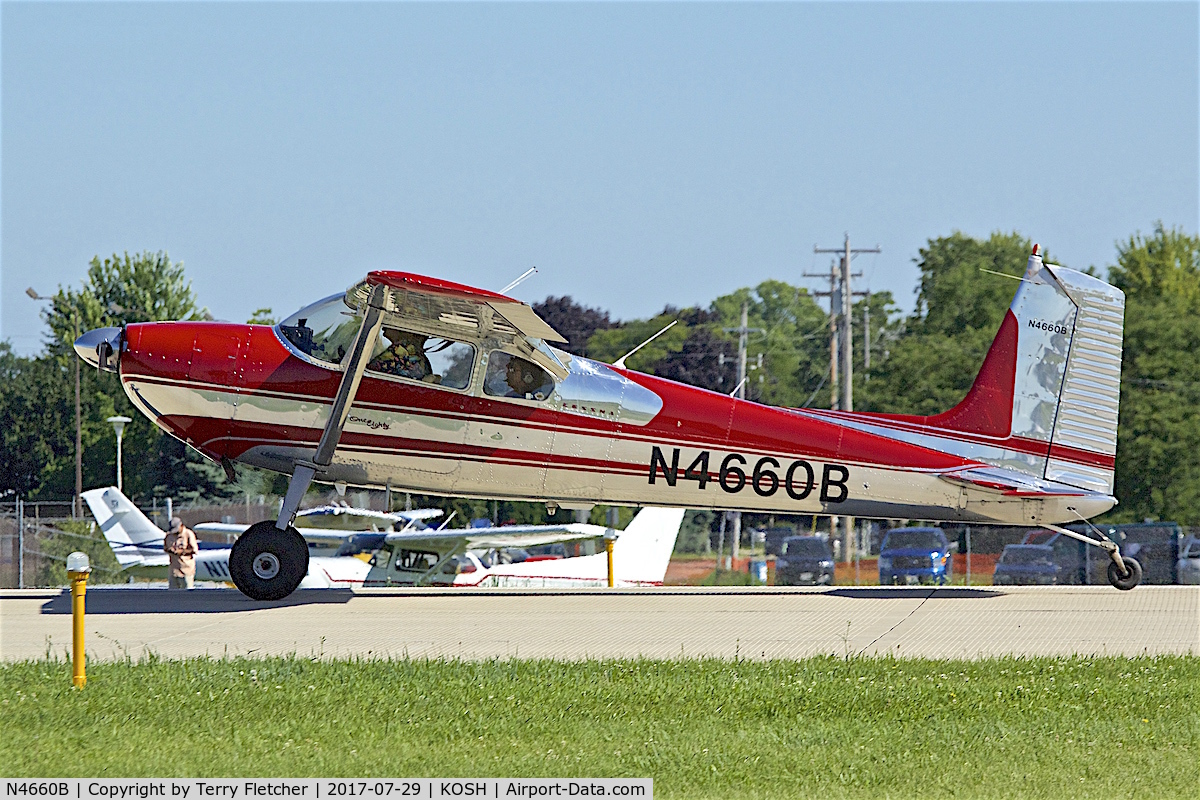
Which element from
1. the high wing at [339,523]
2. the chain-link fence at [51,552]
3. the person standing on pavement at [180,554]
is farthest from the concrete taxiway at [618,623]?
the chain-link fence at [51,552]

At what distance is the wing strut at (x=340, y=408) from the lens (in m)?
11.6

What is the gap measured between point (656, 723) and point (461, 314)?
564 cm

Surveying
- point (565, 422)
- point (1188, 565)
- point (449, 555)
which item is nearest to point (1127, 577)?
point (565, 422)

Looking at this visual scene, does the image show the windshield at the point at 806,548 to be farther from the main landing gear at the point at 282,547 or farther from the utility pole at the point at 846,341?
the main landing gear at the point at 282,547

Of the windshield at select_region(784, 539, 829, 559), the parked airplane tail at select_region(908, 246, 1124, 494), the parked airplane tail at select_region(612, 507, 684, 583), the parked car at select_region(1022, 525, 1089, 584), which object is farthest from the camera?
the windshield at select_region(784, 539, 829, 559)

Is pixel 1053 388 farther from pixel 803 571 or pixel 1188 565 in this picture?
pixel 803 571

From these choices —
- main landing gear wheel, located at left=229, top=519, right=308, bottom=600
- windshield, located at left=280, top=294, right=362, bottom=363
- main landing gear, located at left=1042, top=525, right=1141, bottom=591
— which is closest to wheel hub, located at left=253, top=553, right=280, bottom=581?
main landing gear wheel, located at left=229, top=519, right=308, bottom=600

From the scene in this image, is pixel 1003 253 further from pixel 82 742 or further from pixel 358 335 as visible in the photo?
pixel 82 742

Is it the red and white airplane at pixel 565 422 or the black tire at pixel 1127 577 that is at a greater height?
the red and white airplane at pixel 565 422

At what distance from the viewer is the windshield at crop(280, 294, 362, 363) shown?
12.1 m

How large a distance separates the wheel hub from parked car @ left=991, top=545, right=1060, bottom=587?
16.6m

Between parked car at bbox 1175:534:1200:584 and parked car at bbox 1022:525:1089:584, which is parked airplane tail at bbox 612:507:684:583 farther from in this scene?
parked car at bbox 1175:534:1200:584

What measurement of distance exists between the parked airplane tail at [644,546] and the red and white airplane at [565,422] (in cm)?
1225

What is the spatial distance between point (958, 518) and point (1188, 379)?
36.4m
